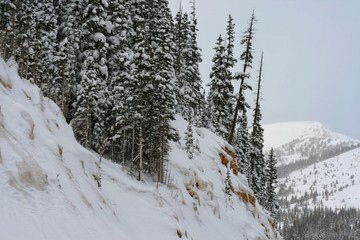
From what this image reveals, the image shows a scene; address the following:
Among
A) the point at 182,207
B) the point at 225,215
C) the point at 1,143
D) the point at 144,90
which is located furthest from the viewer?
the point at 225,215

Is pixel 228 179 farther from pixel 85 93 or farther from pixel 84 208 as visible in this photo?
pixel 84 208

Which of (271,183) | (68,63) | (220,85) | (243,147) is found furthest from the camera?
(271,183)

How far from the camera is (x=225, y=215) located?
22.9 m

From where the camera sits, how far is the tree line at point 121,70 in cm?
1986

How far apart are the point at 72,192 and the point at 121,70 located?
1586 cm

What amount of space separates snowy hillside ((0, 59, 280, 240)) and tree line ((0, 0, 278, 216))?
2115mm

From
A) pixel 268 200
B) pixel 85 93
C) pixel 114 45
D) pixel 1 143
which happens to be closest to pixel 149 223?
pixel 1 143

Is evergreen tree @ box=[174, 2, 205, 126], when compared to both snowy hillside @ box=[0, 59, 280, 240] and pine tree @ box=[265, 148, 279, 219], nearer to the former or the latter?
snowy hillside @ box=[0, 59, 280, 240]

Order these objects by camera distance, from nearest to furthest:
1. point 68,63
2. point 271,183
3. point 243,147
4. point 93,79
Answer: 1. point 93,79
2. point 68,63
3. point 243,147
4. point 271,183

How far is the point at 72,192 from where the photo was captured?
9.79 metres

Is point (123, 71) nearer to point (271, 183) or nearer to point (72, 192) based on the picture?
point (72, 192)

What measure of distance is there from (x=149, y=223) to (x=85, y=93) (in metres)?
9.33

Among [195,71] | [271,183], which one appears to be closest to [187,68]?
[195,71]

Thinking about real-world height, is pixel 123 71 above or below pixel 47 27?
below
